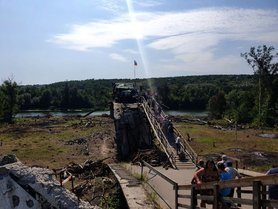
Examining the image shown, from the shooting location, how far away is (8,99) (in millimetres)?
71750

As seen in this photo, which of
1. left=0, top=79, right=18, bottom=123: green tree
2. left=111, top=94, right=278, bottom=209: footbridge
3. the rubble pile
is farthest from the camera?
left=0, top=79, right=18, bottom=123: green tree

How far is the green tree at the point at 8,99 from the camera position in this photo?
71.3m

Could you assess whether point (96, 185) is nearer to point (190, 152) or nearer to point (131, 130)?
point (190, 152)

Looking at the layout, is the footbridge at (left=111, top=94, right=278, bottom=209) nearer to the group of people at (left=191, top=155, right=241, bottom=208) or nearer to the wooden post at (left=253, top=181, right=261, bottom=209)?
the wooden post at (left=253, top=181, right=261, bottom=209)

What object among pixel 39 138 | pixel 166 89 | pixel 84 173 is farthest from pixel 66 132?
pixel 166 89

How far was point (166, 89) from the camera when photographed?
12538cm

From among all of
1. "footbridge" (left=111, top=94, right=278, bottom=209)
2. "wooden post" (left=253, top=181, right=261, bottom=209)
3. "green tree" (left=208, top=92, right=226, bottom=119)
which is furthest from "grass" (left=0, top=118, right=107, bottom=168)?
"green tree" (left=208, top=92, right=226, bottom=119)

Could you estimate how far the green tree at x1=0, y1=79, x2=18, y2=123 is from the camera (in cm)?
7131

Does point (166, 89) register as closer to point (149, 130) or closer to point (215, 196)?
point (149, 130)

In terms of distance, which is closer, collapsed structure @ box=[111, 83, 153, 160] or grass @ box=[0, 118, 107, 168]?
collapsed structure @ box=[111, 83, 153, 160]

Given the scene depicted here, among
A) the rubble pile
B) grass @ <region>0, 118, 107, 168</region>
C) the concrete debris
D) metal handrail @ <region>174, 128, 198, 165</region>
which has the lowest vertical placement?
grass @ <region>0, 118, 107, 168</region>

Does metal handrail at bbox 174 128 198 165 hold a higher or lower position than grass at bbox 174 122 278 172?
higher

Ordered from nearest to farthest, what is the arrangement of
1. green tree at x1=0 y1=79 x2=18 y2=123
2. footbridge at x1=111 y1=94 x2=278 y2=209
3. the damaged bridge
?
1. footbridge at x1=111 y1=94 x2=278 y2=209
2. the damaged bridge
3. green tree at x1=0 y1=79 x2=18 y2=123

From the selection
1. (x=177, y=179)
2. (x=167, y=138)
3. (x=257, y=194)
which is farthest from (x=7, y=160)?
(x=167, y=138)
